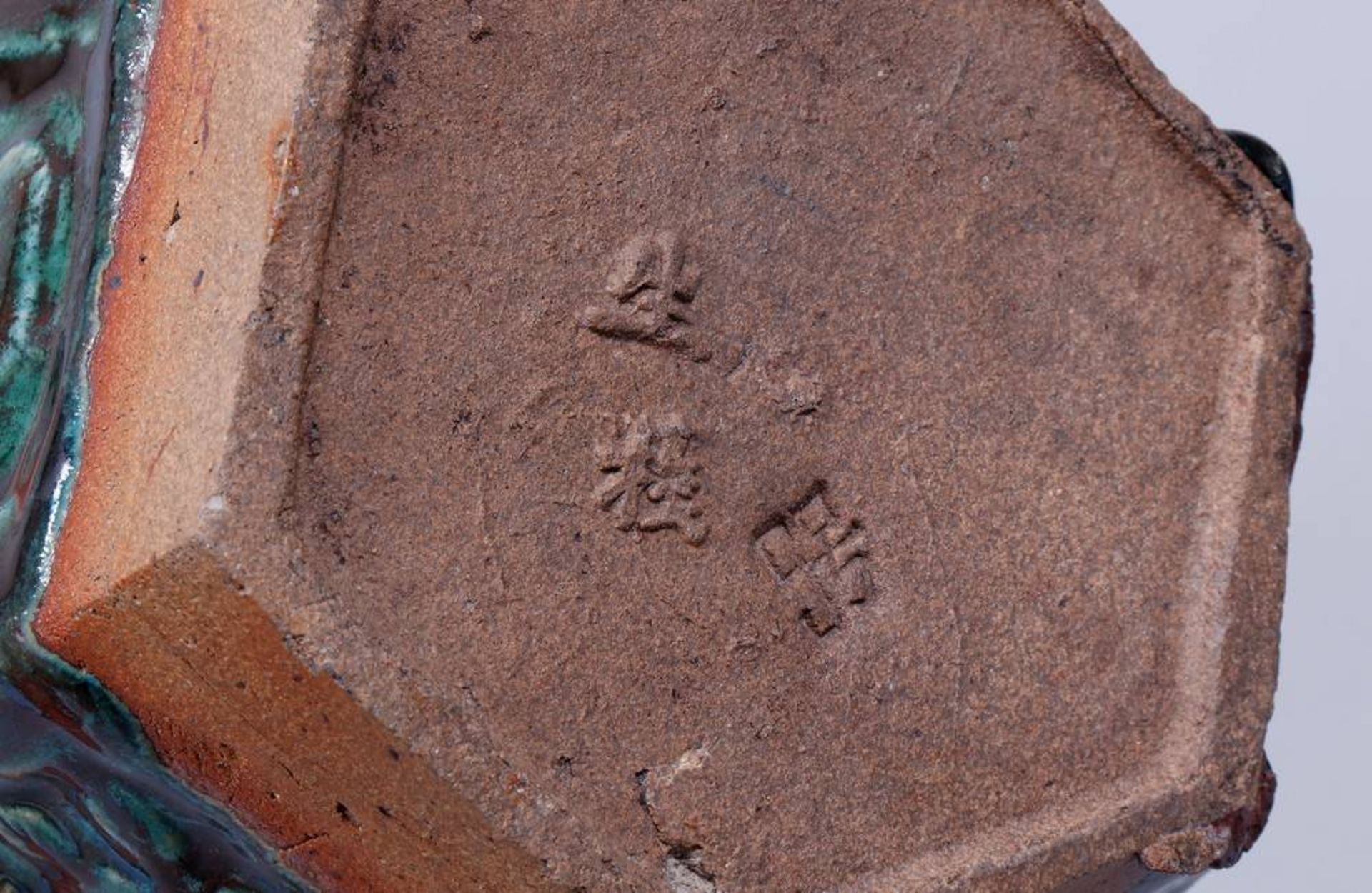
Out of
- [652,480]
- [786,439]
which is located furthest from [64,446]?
[786,439]

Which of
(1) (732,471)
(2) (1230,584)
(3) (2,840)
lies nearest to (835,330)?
(1) (732,471)

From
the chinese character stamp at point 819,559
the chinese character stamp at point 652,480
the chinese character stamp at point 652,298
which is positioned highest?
the chinese character stamp at point 652,298

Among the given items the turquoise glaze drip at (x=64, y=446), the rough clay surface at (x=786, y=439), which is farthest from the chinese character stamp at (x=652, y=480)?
the turquoise glaze drip at (x=64, y=446)

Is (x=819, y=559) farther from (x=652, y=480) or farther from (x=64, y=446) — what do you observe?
(x=64, y=446)

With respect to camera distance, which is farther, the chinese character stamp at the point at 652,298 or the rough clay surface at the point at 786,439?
the chinese character stamp at the point at 652,298

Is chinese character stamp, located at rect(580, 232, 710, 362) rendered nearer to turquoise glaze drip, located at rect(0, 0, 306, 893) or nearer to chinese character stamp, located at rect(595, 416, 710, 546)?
chinese character stamp, located at rect(595, 416, 710, 546)

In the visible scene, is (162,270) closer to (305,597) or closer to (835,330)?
(305,597)

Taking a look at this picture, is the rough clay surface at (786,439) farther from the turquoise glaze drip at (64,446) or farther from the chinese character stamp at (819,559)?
the turquoise glaze drip at (64,446)
